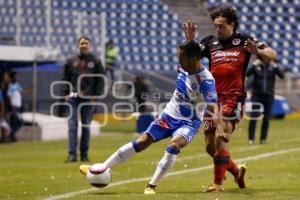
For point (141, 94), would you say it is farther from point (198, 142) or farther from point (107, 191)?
point (107, 191)

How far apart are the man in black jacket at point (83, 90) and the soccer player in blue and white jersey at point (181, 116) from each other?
18.0ft

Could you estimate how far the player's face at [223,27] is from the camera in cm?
1056

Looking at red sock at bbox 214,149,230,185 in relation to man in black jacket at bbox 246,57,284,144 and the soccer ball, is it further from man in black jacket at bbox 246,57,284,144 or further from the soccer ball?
man in black jacket at bbox 246,57,284,144

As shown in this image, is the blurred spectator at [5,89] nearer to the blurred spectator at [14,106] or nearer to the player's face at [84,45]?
the blurred spectator at [14,106]

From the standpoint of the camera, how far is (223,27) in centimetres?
1062

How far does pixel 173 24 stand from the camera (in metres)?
36.0

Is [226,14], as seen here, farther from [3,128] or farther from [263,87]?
[3,128]

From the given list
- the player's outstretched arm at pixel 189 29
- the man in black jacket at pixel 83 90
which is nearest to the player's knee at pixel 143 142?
the player's outstretched arm at pixel 189 29

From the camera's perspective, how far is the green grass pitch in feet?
34.4

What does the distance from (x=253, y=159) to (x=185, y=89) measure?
18.2ft

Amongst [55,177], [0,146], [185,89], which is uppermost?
[185,89]

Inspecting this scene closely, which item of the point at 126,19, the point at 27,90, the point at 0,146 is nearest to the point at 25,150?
the point at 0,146

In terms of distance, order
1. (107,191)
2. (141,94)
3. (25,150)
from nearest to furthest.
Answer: (107,191)
(25,150)
(141,94)

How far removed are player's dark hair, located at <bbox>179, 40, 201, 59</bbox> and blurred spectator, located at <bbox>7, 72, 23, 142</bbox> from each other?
14.1 m
